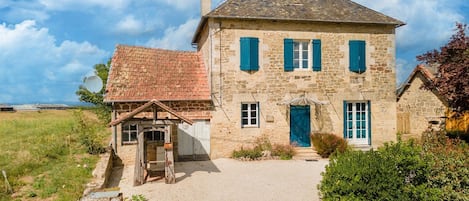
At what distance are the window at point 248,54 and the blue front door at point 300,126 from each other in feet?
7.77

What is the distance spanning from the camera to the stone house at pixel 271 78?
1322 centimetres

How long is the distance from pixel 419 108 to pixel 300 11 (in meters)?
9.03

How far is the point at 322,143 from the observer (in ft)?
43.7

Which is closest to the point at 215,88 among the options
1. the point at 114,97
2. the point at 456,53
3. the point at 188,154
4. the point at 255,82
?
the point at 255,82

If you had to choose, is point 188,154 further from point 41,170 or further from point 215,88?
point 41,170

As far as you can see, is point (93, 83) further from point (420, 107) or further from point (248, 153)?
point (420, 107)

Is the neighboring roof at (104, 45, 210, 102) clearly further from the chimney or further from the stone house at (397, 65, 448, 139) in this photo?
the stone house at (397, 65, 448, 139)

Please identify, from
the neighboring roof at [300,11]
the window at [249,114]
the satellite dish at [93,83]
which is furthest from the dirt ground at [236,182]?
the neighboring roof at [300,11]

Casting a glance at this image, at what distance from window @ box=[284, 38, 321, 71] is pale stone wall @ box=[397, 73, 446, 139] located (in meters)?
7.22

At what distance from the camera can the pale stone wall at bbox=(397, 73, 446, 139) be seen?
59.0 feet

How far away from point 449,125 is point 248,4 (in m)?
11.9

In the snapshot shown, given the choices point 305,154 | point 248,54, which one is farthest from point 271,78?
point 305,154

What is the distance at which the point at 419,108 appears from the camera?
18328mm

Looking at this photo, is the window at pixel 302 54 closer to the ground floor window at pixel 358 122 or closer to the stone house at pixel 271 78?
the stone house at pixel 271 78
